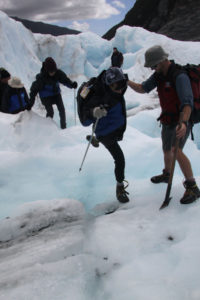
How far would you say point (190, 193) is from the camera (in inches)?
98.0

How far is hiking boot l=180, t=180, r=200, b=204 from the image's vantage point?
97.0 inches

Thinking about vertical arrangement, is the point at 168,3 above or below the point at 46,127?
above

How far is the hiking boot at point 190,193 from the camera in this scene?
8.09ft

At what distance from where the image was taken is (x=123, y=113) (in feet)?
Result: 8.70

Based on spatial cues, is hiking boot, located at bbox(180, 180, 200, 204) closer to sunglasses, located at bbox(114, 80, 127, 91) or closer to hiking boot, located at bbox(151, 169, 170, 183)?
hiking boot, located at bbox(151, 169, 170, 183)

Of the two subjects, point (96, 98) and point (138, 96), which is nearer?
point (96, 98)

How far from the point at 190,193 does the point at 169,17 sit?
48.9 m

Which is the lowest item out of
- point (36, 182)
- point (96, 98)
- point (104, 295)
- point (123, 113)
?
point (36, 182)

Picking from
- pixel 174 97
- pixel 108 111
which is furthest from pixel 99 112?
pixel 174 97

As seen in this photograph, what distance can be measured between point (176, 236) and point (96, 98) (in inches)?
55.2

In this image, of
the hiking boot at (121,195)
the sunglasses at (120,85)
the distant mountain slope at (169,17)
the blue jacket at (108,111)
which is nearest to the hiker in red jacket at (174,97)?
the sunglasses at (120,85)

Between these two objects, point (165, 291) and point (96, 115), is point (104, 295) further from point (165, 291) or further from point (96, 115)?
point (96, 115)

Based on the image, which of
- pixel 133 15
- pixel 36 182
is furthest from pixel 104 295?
pixel 133 15

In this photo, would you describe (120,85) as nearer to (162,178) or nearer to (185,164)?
(185,164)
